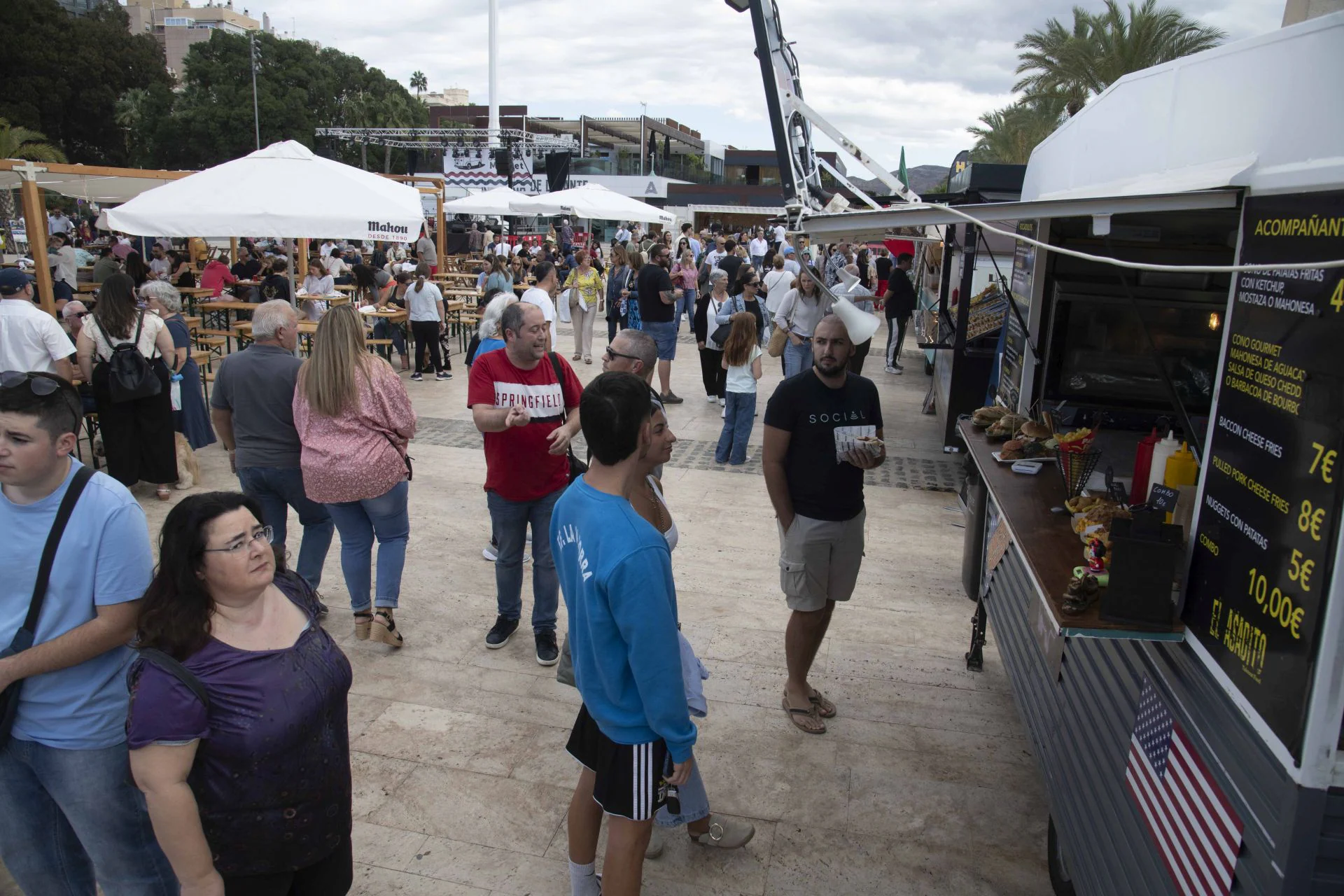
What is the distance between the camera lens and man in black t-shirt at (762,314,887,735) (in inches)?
153

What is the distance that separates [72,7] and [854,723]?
118812 mm

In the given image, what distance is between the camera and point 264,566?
213cm

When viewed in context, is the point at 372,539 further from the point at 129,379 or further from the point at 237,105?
the point at 237,105

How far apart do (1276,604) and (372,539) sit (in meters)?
4.21

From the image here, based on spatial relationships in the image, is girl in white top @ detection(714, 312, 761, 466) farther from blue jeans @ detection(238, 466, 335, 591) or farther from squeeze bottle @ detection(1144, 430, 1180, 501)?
squeeze bottle @ detection(1144, 430, 1180, 501)

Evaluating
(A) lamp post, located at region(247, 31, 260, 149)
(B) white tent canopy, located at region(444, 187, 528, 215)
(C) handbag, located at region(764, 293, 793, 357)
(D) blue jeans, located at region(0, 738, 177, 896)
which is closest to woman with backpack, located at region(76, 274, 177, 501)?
(D) blue jeans, located at region(0, 738, 177, 896)

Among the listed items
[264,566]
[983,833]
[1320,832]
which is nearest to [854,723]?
[983,833]

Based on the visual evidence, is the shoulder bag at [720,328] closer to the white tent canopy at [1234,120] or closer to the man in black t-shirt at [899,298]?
the man in black t-shirt at [899,298]

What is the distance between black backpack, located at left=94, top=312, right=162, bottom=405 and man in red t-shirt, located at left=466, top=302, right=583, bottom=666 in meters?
3.49

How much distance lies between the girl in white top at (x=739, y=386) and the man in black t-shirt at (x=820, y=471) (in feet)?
13.8

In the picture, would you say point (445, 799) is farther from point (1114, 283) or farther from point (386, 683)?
point (1114, 283)

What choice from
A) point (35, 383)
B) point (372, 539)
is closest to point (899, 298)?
point (372, 539)

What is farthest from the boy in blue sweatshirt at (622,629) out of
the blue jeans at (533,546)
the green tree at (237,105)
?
the green tree at (237,105)

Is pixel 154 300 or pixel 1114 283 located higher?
pixel 1114 283
